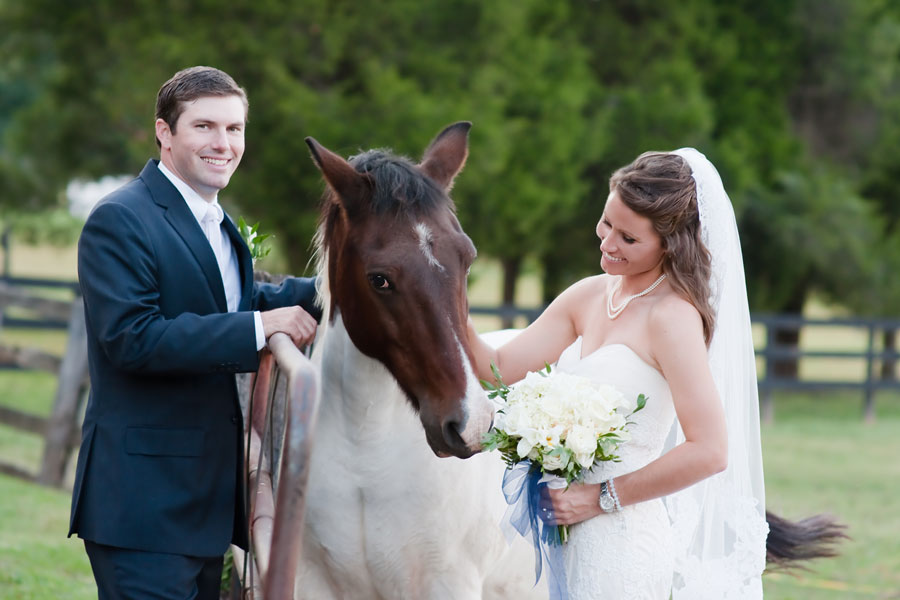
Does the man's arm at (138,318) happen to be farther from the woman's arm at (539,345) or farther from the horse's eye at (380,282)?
the woman's arm at (539,345)

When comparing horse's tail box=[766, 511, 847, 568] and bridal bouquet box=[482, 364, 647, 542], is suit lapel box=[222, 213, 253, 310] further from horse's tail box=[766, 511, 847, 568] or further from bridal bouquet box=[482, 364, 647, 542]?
horse's tail box=[766, 511, 847, 568]

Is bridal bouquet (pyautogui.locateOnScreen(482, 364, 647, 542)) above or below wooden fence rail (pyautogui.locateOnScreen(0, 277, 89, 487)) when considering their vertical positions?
above

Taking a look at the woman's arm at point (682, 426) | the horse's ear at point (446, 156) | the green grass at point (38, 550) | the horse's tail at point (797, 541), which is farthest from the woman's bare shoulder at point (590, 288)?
the green grass at point (38, 550)

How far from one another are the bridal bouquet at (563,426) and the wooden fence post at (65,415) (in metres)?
6.66

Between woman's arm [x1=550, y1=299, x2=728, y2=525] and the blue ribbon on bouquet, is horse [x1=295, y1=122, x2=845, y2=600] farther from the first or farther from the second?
woman's arm [x1=550, y1=299, x2=728, y2=525]

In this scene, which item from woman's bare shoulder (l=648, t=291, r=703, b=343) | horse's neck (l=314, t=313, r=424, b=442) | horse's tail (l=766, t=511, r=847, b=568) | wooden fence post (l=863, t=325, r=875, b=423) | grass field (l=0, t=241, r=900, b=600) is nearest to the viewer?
woman's bare shoulder (l=648, t=291, r=703, b=343)

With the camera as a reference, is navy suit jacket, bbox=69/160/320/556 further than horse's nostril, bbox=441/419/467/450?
No

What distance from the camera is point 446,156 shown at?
10.5 ft

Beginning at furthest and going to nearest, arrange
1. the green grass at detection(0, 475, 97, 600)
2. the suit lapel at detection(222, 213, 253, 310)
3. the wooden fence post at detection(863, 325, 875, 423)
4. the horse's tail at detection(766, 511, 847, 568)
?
the wooden fence post at detection(863, 325, 875, 423)
the green grass at detection(0, 475, 97, 600)
the horse's tail at detection(766, 511, 847, 568)
the suit lapel at detection(222, 213, 253, 310)

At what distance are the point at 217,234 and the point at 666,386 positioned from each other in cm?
139

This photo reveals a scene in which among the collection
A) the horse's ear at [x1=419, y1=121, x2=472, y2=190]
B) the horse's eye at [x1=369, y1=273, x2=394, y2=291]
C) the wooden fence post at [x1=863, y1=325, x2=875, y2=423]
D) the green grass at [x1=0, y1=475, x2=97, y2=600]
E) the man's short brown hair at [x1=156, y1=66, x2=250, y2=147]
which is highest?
the man's short brown hair at [x1=156, y1=66, x2=250, y2=147]

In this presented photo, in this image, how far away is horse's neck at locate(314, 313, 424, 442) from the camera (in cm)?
307

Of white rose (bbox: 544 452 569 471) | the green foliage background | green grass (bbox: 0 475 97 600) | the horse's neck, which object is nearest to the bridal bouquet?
white rose (bbox: 544 452 569 471)

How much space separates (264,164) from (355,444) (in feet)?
34.3
